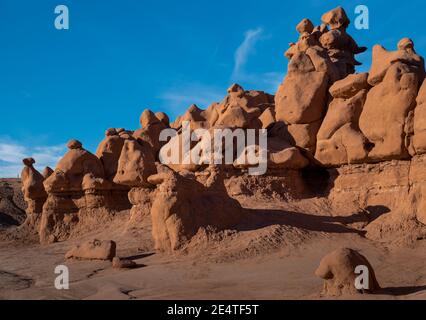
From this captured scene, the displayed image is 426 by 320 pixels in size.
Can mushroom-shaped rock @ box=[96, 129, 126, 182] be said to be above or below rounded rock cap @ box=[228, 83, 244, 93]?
below

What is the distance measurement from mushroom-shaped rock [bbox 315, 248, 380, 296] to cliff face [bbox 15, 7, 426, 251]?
4520mm

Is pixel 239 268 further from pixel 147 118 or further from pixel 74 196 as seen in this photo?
pixel 147 118

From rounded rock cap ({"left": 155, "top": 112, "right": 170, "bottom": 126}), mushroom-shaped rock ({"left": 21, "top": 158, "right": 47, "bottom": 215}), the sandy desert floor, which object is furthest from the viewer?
rounded rock cap ({"left": 155, "top": 112, "right": 170, "bottom": 126})

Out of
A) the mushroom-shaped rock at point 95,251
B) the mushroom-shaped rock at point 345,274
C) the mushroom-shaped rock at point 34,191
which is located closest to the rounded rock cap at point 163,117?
the mushroom-shaped rock at point 34,191

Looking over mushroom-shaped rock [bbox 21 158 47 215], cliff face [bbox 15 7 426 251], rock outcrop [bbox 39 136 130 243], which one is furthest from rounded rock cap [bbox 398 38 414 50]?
mushroom-shaped rock [bbox 21 158 47 215]

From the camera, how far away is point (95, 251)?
1223cm

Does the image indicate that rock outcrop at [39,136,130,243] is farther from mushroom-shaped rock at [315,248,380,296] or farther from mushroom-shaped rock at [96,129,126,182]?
mushroom-shaped rock at [315,248,380,296]

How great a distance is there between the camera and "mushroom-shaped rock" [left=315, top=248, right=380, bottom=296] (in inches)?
284

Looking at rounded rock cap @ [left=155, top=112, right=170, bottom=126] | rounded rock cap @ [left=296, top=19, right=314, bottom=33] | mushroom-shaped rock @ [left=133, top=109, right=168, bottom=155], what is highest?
rounded rock cap @ [left=296, top=19, right=314, bottom=33]

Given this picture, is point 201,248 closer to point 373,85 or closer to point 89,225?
point 373,85

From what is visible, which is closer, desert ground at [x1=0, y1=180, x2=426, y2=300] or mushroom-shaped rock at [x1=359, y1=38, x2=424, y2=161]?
desert ground at [x1=0, y1=180, x2=426, y2=300]

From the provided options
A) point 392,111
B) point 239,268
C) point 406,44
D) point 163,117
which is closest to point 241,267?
point 239,268

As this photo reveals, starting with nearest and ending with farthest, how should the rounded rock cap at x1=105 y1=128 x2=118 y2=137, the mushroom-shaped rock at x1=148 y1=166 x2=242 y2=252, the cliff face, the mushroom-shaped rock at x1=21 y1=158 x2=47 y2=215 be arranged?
the mushroom-shaped rock at x1=148 y1=166 x2=242 y2=252 < the cliff face < the mushroom-shaped rock at x1=21 y1=158 x2=47 y2=215 < the rounded rock cap at x1=105 y1=128 x2=118 y2=137
